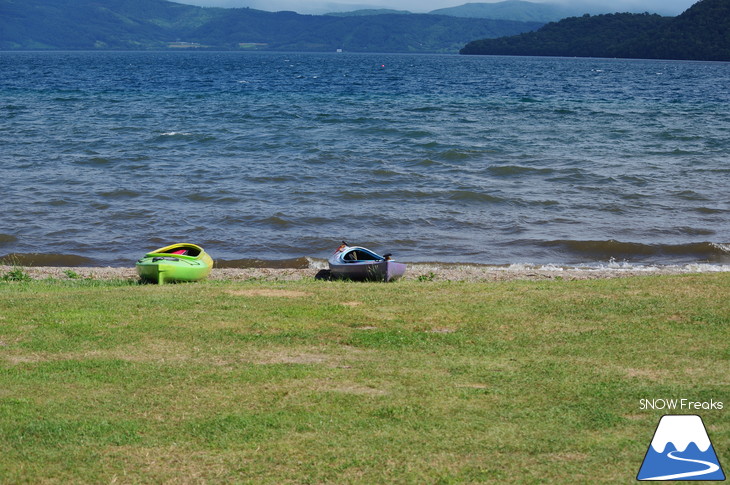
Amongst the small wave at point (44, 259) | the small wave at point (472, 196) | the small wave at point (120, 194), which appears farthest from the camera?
the small wave at point (120, 194)

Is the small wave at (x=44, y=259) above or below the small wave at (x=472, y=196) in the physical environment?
below

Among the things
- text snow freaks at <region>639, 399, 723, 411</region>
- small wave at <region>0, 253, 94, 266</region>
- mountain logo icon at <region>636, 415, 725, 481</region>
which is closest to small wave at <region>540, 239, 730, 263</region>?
small wave at <region>0, 253, 94, 266</region>

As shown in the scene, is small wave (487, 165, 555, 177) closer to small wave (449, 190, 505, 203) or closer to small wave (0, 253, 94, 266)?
small wave (449, 190, 505, 203)

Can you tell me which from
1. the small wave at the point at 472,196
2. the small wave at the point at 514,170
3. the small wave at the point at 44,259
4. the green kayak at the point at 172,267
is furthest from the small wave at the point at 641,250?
the small wave at the point at 44,259

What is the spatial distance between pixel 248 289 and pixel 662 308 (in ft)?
22.7

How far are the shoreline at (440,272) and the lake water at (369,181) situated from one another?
1054 mm

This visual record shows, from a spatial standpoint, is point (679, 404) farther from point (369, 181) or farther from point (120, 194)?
point (120, 194)

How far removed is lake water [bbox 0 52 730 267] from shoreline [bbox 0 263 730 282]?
1.05 m

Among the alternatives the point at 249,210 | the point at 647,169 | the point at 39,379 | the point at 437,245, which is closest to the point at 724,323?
the point at 39,379

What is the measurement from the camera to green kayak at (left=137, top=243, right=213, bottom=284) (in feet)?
51.8

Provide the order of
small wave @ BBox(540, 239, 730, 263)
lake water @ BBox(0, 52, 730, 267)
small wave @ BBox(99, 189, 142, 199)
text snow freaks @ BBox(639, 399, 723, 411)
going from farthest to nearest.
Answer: small wave @ BBox(99, 189, 142, 199) < lake water @ BBox(0, 52, 730, 267) < small wave @ BBox(540, 239, 730, 263) < text snow freaks @ BBox(639, 399, 723, 411)

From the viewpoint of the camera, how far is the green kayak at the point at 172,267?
15797 mm

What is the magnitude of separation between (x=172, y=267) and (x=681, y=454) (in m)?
11.1

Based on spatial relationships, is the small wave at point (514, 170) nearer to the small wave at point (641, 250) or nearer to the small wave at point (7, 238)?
the small wave at point (641, 250)
